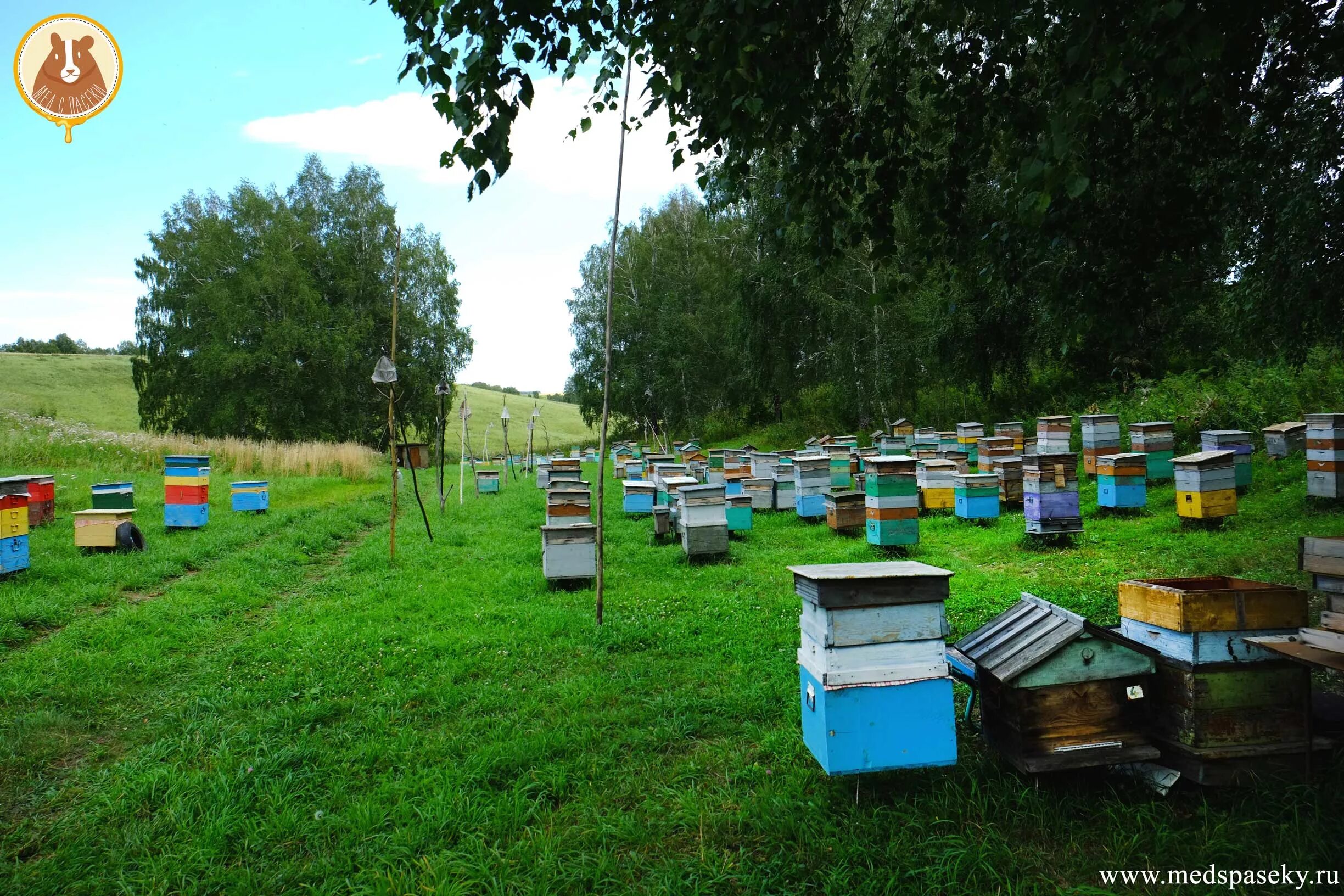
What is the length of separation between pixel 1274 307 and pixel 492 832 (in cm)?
899

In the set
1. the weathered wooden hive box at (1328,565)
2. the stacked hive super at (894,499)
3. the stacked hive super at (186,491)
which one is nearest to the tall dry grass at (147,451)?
the stacked hive super at (186,491)

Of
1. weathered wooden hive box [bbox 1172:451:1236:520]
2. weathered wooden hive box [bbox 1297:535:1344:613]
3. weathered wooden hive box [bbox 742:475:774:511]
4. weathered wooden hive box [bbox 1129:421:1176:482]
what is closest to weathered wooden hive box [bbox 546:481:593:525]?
weathered wooden hive box [bbox 742:475:774:511]

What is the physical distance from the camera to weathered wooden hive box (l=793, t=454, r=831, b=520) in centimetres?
1164

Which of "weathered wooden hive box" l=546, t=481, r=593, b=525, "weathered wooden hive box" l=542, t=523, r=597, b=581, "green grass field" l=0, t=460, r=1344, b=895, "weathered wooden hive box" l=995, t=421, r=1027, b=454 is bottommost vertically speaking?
"green grass field" l=0, t=460, r=1344, b=895

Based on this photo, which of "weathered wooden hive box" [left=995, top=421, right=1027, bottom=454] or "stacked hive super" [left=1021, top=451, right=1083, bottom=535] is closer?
"stacked hive super" [left=1021, top=451, right=1083, bottom=535]

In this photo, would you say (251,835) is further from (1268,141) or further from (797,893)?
(1268,141)

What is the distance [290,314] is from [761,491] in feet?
87.2

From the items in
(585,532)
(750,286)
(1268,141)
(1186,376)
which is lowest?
(585,532)

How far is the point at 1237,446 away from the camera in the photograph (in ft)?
32.4

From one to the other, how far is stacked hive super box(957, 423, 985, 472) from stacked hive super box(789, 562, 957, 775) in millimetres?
12606

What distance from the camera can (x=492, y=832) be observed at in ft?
10.3

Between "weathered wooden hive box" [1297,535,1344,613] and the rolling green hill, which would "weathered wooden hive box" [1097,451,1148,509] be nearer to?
"weathered wooden hive box" [1297,535,1344,613]

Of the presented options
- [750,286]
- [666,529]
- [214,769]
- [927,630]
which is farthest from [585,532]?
[750,286]

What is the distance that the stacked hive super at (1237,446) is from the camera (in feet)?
32.1
